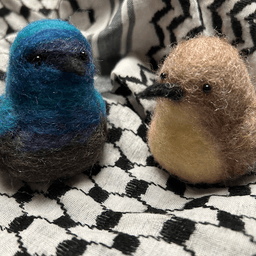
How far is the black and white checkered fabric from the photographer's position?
1.51 ft

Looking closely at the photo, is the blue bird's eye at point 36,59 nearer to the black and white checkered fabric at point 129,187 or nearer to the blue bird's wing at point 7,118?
the blue bird's wing at point 7,118

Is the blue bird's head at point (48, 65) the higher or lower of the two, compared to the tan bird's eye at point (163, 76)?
higher

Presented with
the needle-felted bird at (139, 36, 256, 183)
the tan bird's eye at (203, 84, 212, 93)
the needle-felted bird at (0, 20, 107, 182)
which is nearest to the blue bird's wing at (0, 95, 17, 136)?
the needle-felted bird at (0, 20, 107, 182)

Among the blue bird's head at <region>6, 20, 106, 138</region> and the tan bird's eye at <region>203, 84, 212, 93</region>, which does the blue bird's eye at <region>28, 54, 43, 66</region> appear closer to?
the blue bird's head at <region>6, 20, 106, 138</region>

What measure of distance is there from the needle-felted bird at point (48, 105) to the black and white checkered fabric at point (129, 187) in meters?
0.08

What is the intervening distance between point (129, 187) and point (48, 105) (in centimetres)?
25

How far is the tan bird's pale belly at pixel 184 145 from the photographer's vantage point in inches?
20.7

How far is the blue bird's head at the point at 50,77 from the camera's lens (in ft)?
1.60

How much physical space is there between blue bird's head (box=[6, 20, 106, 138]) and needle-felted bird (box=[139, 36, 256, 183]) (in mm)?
127

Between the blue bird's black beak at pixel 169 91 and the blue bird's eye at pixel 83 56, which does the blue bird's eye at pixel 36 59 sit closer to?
the blue bird's eye at pixel 83 56

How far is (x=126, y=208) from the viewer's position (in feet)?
1.91

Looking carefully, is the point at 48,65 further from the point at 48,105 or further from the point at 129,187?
the point at 129,187

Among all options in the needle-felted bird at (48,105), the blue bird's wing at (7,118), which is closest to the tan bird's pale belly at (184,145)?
the needle-felted bird at (48,105)

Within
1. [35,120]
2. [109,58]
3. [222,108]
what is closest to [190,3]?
[109,58]
